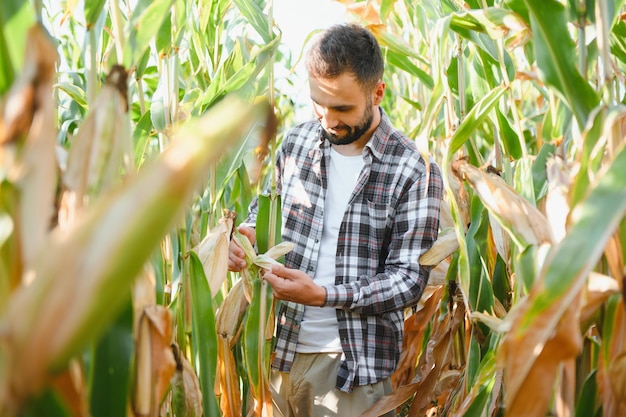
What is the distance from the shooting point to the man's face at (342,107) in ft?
4.56

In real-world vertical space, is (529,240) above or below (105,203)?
below

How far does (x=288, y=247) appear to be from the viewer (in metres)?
1.28

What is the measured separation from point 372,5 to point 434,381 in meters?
0.90

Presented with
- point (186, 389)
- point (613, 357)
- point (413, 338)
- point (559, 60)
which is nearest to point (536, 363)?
point (613, 357)

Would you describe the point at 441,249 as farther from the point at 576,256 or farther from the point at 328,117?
the point at 576,256

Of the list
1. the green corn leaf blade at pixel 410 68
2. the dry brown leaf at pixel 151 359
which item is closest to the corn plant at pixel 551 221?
the green corn leaf blade at pixel 410 68

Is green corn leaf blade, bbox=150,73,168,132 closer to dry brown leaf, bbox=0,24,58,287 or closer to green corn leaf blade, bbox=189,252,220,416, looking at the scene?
green corn leaf blade, bbox=189,252,220,416

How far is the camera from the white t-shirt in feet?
4.85

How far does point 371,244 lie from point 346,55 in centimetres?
43

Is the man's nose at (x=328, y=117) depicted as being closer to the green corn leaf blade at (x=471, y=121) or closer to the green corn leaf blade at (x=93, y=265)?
the green corn leaf blade at (x=471, y=121)

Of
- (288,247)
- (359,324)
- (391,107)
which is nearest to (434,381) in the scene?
(359,324)

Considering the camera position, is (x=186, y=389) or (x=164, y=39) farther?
(x=164, y=39)

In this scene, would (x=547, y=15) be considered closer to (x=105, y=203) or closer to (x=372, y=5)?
(x=105, y=203)

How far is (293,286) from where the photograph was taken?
1.25m
